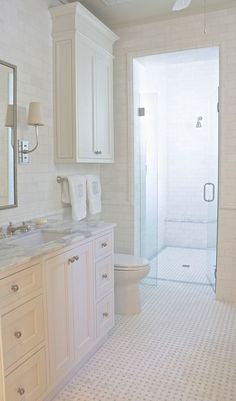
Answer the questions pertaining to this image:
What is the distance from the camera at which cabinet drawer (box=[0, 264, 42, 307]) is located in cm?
152

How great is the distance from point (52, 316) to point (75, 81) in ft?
5.76

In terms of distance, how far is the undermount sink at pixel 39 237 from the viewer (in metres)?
2.23

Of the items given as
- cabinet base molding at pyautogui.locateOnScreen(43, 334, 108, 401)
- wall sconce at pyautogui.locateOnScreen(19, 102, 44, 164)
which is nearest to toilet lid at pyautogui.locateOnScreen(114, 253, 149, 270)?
cabinet base molding at pyautogui.locateOnScreen(43, 334, 108, 401)

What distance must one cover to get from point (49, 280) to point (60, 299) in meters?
0.16

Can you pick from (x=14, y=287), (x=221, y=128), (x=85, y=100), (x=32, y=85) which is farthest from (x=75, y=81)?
(x=14, y=287)

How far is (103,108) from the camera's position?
3.19 metres

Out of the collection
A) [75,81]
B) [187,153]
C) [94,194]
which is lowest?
[94,194]

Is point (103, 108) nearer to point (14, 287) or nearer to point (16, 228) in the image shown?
point (16, 228)

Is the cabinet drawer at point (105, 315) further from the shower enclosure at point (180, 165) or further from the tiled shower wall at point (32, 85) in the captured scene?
the shower enclosure at point (180, 165)

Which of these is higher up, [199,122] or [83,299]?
[199,122]

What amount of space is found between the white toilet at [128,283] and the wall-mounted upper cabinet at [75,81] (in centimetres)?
94

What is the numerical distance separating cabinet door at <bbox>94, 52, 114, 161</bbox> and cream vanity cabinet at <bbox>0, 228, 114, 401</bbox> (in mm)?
979

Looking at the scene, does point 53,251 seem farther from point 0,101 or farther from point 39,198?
point 0,101

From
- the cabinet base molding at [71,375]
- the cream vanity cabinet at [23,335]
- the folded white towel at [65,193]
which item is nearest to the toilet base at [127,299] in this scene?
the cabinet base molding at [71,375]
